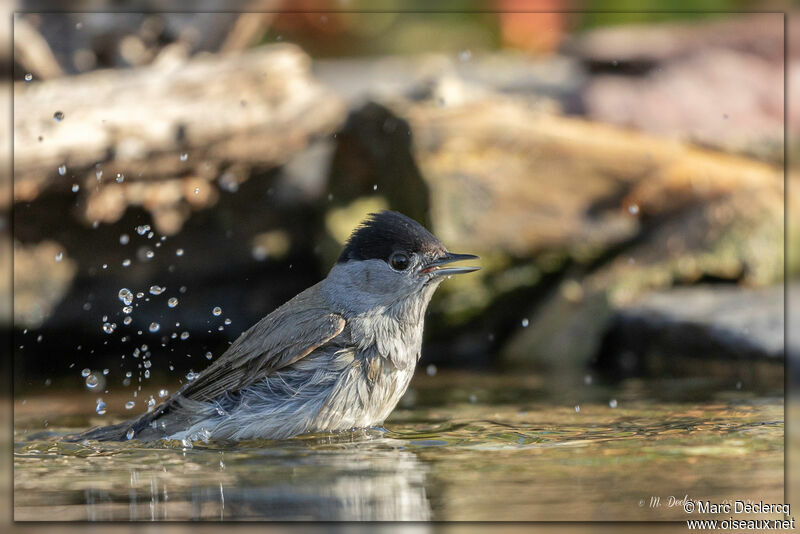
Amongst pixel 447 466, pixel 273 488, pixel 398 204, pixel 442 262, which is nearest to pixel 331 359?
pixel 442 262

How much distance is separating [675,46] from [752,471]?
20.7 feet

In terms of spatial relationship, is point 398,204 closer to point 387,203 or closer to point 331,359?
point 387,203

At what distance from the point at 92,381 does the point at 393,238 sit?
9.69ft

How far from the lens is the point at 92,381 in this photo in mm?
6629

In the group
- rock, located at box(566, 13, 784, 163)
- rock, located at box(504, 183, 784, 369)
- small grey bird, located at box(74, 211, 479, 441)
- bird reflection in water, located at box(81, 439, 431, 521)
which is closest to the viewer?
bird reflection in water, located at box(81, 439, 431, 521)

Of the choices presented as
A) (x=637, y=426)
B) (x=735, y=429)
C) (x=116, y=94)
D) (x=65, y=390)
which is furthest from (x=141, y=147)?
(x=735, y=429)

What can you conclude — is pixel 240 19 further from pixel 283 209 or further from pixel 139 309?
pixel 139 309

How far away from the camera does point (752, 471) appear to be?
3523 mm

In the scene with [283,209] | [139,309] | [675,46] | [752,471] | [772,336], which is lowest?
[752,471]

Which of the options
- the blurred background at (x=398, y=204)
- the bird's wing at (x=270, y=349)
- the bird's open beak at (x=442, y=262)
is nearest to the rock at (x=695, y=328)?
the blurred background at (x=398, y=204)

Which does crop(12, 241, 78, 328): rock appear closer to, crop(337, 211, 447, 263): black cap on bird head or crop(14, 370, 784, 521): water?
crop(14, 370, 784, 521): water

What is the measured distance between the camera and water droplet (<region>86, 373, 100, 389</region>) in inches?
251

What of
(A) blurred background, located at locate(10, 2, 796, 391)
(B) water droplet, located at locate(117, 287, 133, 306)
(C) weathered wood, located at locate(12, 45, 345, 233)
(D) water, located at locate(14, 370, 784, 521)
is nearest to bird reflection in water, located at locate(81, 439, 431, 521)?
(D) water, located at locate(14, 370, 784, 521)

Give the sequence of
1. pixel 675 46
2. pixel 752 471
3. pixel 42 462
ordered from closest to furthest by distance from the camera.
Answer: pixel 752 471
pixel 42 462
pixel 675 46
